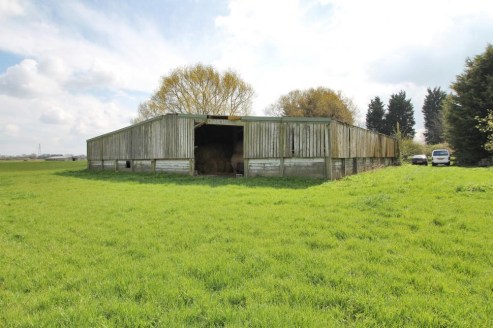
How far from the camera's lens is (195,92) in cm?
4244

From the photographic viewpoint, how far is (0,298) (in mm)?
3945

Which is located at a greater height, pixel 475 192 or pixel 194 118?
pixel 194 118

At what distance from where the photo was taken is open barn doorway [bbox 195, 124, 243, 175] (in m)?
24.1

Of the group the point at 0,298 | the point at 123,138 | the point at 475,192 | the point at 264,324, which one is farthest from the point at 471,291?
the point at 123,138

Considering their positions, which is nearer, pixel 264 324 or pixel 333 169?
pixel 264 324

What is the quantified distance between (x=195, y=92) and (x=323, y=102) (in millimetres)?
24005

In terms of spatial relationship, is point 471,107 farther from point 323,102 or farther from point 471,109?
point 323,102

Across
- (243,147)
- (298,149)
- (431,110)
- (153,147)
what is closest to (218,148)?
(153,147)

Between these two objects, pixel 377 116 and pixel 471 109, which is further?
pixel 377 116

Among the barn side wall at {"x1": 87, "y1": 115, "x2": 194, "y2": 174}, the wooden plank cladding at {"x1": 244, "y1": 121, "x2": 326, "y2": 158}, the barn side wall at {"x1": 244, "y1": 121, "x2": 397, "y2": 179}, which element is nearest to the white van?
the barn side wall at {"x1": 244, "y1": 121, "x2": 397, "y2": 179}

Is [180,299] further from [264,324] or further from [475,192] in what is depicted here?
[475,192]

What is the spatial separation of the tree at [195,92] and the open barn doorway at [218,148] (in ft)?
57.1

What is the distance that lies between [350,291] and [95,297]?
3.20 meters

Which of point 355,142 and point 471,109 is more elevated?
point 471,109
